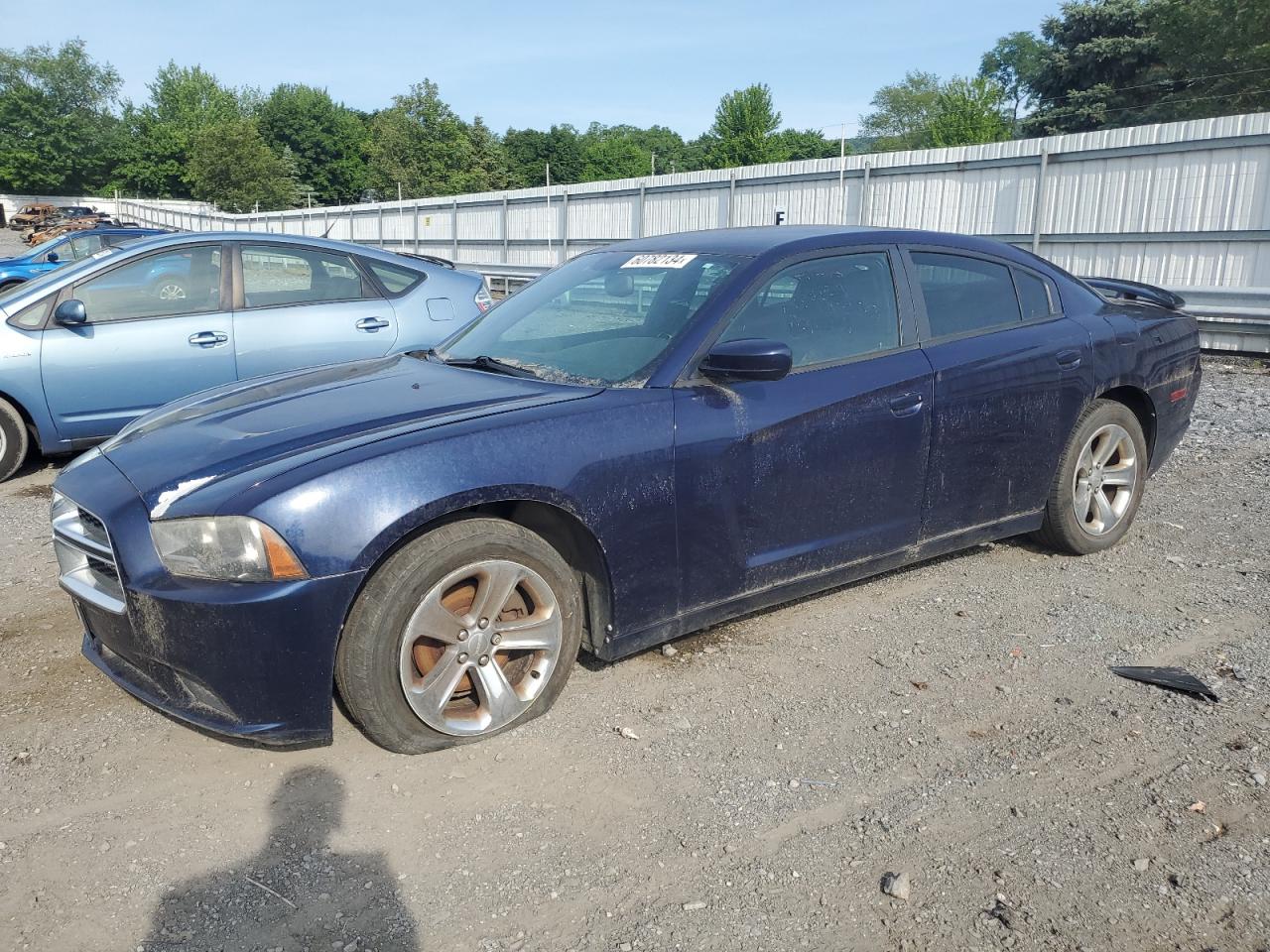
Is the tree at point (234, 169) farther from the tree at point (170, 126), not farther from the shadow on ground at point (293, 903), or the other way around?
the shadow on ground at point (293, 903)

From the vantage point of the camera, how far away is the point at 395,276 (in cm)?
732

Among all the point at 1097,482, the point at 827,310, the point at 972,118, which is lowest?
the point at 1097,482

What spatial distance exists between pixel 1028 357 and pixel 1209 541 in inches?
67.3

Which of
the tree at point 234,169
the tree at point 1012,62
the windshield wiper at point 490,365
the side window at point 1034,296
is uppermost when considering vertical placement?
the tree at point 1012,62

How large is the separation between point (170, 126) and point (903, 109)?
233 ft

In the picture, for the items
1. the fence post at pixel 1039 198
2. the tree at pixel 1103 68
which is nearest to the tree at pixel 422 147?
the tree at pixel 1103 68

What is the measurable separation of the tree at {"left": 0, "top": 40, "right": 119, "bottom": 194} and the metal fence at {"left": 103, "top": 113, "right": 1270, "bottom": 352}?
8320 cm

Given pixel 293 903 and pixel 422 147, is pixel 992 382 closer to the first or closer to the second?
pixel 293 903

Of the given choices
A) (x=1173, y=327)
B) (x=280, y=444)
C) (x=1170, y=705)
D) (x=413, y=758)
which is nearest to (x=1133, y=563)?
(x=1173, y=327)

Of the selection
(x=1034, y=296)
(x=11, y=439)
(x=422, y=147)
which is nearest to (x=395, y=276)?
(x=11, y=439)

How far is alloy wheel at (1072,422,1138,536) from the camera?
15.8ft

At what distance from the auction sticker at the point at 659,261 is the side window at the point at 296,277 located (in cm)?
348

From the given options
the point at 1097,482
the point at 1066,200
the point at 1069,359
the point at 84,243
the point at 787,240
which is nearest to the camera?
the point at 787,240

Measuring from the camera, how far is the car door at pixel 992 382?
13.7ft
